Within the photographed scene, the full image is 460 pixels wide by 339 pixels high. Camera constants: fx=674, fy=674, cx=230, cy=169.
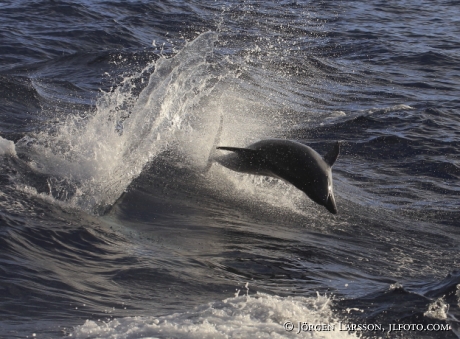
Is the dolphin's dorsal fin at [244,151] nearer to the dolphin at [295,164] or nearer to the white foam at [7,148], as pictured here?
the dolphin at [295,164]

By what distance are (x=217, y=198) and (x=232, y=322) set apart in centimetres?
422

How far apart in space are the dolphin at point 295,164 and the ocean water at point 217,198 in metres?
0.61

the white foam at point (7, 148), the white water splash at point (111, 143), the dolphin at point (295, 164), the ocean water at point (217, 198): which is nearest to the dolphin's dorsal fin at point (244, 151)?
the dolphin at point (295, 164)

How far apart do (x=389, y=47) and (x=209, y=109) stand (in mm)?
10583

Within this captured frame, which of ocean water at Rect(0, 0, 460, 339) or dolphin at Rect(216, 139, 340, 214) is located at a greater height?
dolphin at Rect(216, 139, 340, 214)

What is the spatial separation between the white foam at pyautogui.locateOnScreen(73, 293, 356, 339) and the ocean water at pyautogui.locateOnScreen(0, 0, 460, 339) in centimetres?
2

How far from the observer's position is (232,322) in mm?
5410

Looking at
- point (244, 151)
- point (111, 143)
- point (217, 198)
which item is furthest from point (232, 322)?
point (111, 143)

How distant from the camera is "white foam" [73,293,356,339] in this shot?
5137mm

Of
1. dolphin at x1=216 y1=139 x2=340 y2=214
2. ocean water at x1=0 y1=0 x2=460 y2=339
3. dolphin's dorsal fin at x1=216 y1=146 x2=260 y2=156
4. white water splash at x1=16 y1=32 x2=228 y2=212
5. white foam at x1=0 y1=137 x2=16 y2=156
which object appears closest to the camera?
ocean water at x1=0 y1=0 x2=460 y2=339

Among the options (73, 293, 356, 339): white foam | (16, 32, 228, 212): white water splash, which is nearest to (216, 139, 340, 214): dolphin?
(16, 32, 228, 212): white water splash

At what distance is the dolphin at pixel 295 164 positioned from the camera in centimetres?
789

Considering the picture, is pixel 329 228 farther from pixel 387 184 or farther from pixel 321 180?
pixel 387 184

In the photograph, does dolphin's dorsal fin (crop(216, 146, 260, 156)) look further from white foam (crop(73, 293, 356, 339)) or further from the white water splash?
white foam (crop(73, 293, 356, 339))
